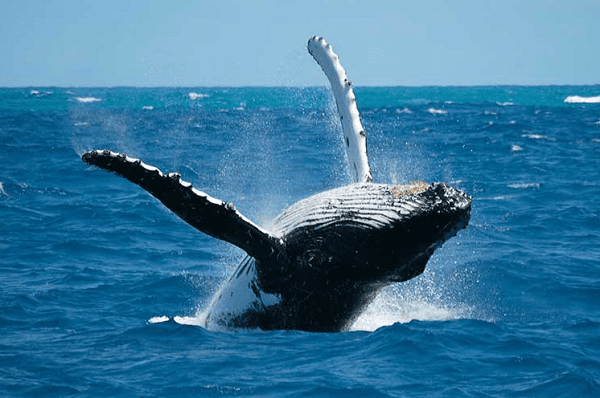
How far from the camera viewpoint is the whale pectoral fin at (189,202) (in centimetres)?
665

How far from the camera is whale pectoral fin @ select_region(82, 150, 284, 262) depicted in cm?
665

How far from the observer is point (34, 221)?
16.4 metres

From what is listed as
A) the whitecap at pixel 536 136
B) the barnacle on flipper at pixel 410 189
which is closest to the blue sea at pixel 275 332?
the barnacle on flipper at pixel 410 189

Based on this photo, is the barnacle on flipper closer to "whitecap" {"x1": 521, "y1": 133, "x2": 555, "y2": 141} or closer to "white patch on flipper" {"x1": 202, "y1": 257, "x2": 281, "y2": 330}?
"white patch on flipper" {"x1": 202, "y1": 257, "x2": 281, "y2": 330}

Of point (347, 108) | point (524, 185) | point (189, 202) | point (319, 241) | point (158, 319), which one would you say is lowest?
point (158, 319)

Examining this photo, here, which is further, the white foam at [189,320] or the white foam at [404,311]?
the white foam at [404,311]

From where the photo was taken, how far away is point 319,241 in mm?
7605

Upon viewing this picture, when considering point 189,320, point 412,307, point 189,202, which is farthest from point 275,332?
point 412,307

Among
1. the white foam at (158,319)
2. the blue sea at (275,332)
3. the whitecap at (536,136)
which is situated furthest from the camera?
the whitecap at (536,136)

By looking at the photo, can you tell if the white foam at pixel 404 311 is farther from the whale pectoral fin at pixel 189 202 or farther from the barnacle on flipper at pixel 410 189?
the whale pectoral fin at pixel 189 202

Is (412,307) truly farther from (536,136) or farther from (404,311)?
(536,136)

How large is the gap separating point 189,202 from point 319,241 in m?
1.37

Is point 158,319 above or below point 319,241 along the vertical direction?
below

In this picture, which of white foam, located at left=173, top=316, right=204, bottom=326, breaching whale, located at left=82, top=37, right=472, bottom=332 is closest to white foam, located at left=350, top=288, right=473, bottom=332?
breaching whale, located at left=82, top=37, right=472, bottom=332
